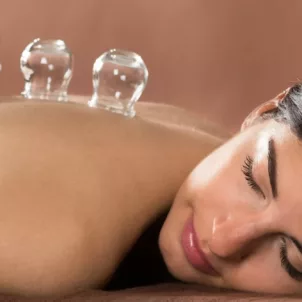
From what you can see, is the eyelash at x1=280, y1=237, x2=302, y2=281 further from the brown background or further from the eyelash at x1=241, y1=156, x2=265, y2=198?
the brown background

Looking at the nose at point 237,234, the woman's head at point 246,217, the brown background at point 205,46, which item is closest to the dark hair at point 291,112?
the woman's head at point 246,217

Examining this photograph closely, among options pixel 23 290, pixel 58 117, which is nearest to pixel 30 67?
pixel 58 117

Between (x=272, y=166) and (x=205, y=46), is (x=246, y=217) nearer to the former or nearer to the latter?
(x=272, y=166)

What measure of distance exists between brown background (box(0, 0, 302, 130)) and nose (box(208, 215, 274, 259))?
0.99 meters

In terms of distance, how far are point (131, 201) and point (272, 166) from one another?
18 cm

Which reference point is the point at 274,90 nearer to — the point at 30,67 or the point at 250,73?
the point at 250,73

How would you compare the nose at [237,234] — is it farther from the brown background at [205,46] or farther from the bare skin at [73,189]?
the brown background at [205,46]

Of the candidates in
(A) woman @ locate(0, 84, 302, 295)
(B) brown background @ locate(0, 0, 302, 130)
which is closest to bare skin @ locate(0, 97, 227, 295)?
(A) woman @ locate(0, 84, 302, 295)

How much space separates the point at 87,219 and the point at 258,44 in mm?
1165

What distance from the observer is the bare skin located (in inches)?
24.3

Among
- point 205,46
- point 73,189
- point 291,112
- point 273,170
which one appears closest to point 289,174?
point 273,170

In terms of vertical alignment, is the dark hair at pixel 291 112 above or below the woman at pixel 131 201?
above

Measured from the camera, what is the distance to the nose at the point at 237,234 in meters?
0.67

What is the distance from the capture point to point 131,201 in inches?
28.8
